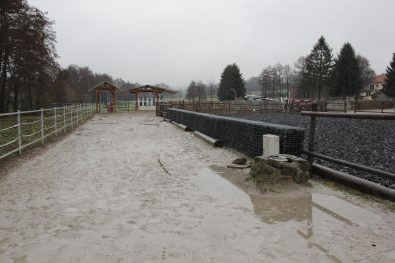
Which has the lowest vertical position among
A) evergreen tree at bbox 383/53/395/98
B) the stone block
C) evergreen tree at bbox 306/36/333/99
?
the stone block

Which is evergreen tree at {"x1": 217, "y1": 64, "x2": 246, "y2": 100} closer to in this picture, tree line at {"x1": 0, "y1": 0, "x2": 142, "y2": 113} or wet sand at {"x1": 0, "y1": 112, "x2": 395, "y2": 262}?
tree line at {"x1": 0, "y1": 0, "x2": 142, "y2": 113}

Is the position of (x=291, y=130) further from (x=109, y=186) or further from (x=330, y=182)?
(x=109, y=186)

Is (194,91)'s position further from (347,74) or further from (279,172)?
(279,172)

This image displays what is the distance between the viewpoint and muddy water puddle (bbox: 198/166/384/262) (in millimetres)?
3541

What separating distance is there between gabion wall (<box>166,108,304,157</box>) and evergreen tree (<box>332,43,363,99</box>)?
54.1m

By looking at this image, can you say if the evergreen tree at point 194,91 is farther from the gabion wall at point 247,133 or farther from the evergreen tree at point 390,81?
the gabion wall at point 247,133

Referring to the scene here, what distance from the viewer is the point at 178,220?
13.9 ft

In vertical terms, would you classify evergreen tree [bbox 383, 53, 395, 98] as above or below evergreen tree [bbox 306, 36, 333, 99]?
below

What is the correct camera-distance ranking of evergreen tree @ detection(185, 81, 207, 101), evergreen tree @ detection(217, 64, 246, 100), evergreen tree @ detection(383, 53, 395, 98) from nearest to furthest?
evergreen tree @ detection(383, 53, 395, 98), evergreen tree @ detection(217, 64, 246, 100), evergreen tree @ detection(185, 81, 207, 101)

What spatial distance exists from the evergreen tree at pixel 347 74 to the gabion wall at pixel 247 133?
5407cm

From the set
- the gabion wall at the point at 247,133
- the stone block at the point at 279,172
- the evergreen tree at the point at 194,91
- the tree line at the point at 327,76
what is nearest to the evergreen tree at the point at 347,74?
the tree line at the point at 327,76

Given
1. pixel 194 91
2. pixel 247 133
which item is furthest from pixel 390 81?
pixel 247 133

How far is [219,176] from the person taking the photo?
266 inches

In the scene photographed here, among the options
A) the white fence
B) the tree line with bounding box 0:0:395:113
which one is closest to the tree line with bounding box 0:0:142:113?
the tree line with bounding box 0:0:395:113
